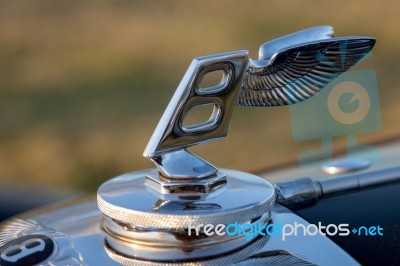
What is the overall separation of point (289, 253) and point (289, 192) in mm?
231

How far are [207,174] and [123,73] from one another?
23.1ft

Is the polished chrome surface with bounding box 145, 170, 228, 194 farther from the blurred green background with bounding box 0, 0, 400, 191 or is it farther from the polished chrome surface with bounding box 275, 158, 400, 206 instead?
the blurred green background with bounding box 0, 0, 400, 191

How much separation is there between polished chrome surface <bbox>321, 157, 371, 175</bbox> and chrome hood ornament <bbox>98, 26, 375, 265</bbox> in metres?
0.29

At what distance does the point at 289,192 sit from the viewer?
4.18 feet

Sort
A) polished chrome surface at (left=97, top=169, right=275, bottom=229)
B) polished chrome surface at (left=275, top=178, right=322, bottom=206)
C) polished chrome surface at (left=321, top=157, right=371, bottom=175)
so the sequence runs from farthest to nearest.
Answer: polished chrome surface at (left=321, top=157, right=371, bottom=175) → polished chrome surface at (left=275, top=178, right=322, bottom=206) → polished chrome surface at (left=97, top=169, right=275, bottom=229)

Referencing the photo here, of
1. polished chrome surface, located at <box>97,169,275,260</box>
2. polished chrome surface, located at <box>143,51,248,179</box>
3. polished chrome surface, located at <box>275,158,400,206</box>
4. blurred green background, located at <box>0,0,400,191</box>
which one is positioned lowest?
blurred green background, located at <box>0,0,400,191</box>

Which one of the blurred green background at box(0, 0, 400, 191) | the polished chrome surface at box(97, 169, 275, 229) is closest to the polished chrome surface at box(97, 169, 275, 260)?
the polished chrome surface at box(97, 169, 275, 229)

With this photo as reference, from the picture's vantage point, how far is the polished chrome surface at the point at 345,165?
144 centimetres

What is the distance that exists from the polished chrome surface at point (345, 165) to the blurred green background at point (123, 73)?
0.52 ft

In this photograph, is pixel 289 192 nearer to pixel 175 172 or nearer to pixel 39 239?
pixel 175 172

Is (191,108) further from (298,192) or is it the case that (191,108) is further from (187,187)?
(298,192)

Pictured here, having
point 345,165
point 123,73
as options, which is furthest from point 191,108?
point 123,73

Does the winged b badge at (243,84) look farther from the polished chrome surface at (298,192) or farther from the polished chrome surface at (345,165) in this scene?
the polished chrome surface at (345,165)

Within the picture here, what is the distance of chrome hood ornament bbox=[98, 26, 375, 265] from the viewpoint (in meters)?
1.02
